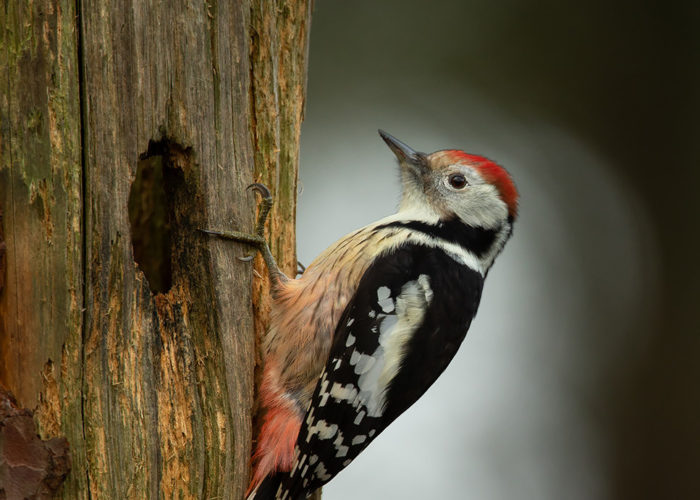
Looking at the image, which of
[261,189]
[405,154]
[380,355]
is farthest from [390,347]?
[405,154]

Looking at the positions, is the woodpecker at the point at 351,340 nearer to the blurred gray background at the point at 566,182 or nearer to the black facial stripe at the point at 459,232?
the black facial stripe at the point at 459,232

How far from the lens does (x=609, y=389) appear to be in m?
5.17

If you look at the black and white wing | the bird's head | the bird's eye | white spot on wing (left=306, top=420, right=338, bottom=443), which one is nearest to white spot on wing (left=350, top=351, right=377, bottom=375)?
the black and white wing

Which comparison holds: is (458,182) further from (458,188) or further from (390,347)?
(390,347)

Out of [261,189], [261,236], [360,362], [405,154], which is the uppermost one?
[405,154]

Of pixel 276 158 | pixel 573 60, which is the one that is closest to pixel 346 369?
pixel 276 158

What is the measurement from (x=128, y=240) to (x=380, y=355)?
0.99 metres

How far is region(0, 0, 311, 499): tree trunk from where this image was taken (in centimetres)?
203

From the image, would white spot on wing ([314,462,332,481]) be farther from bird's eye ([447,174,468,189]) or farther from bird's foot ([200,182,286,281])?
bird's eye ([447,174,468,189])

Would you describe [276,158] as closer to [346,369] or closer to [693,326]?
[346,369]

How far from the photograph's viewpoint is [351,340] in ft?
8.68

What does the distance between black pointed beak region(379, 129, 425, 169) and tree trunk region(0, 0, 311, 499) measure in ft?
3.29

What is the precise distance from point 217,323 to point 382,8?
3.86 metres

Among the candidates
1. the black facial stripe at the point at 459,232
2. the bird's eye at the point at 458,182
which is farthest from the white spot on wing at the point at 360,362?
the bird's eye at the point at 458,182
